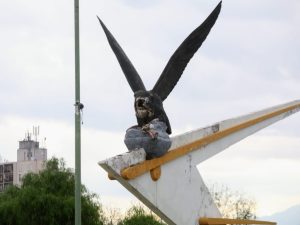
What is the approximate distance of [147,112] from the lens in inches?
432

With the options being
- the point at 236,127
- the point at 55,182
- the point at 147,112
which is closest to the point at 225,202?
the point at 55,182

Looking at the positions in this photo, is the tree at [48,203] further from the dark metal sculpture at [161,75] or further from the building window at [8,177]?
the building window at [8,177]

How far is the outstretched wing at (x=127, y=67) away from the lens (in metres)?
11.4

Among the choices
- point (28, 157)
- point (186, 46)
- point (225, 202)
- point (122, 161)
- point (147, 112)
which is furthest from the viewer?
point (28, 157)

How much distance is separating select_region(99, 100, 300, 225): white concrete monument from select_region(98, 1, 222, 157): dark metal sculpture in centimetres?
59

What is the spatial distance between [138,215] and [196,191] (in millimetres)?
22836

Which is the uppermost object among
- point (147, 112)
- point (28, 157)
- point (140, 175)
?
point (28, 157)

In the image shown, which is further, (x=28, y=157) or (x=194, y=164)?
(x=28, y=157)

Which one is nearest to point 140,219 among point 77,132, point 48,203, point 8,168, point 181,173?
point 48,203

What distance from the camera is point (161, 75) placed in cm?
1151

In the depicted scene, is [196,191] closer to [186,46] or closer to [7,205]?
[186,46]

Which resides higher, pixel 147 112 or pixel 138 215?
pixel 138 215

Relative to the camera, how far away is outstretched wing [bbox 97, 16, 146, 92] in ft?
37.6

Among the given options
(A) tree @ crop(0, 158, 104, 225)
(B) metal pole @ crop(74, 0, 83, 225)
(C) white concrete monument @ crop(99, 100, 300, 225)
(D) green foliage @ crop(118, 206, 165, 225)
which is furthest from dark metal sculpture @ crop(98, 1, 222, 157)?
(D) green foliage @ crop(118, 206, 165, 225)
